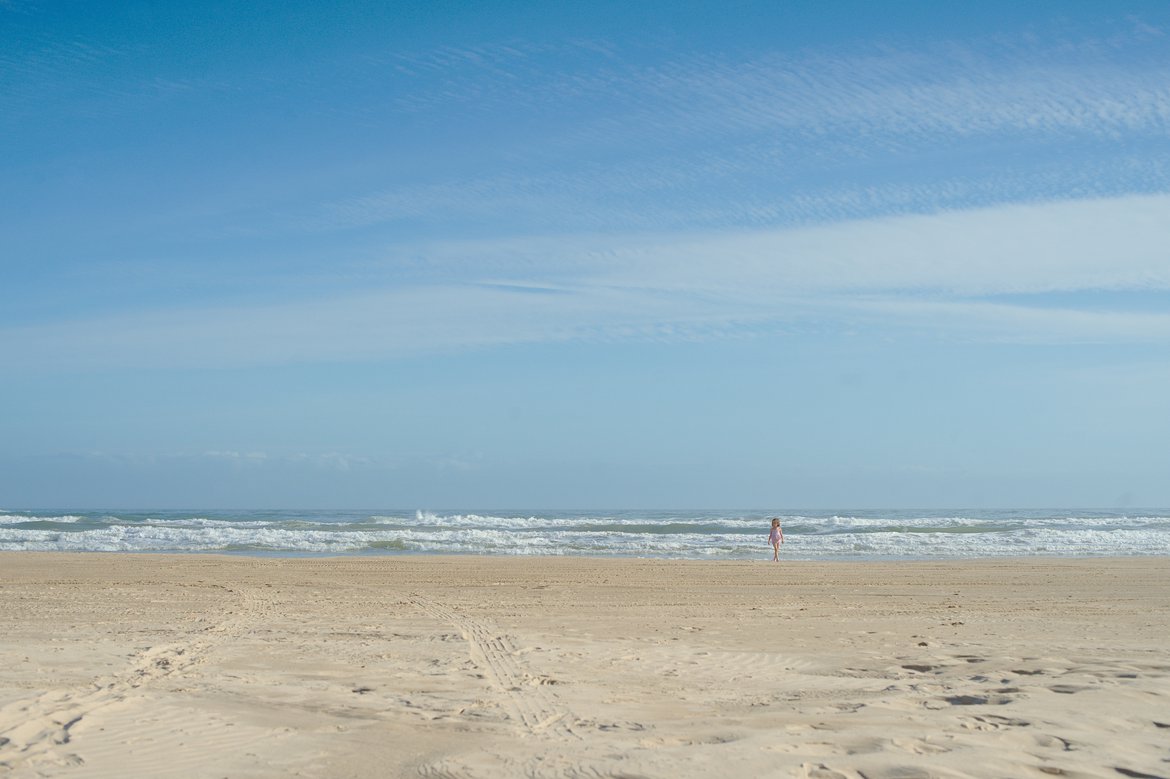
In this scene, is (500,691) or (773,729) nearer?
(773,729)

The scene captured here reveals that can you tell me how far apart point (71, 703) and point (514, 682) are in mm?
3366

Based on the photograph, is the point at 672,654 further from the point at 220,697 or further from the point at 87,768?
the point at 87,768

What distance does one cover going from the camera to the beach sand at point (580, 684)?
5520 mm

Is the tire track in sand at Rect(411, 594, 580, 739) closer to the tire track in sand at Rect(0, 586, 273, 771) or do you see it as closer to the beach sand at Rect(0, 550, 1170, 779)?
the beach sand at Rect(0, 550, 1170, 779)

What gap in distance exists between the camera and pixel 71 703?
664 centimetres

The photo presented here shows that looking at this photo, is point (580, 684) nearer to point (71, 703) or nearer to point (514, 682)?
point (514, 682)

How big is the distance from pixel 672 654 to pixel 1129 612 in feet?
25.5

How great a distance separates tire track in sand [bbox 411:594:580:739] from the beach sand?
35mm

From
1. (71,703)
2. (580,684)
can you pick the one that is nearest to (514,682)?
(580,684)

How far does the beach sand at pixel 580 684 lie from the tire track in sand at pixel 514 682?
1.4 inches

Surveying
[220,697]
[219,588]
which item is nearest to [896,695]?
[220,697]

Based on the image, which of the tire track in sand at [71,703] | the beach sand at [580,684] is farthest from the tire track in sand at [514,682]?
the tire track in sand at [71,703]

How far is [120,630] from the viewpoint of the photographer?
1045 centimetres

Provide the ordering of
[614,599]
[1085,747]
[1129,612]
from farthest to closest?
[614,599] → [1129,612] → [1085,747]
